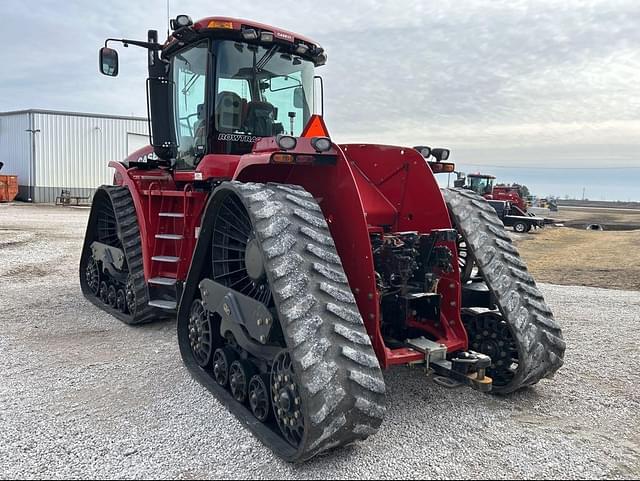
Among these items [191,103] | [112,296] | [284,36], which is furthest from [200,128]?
[112,296]

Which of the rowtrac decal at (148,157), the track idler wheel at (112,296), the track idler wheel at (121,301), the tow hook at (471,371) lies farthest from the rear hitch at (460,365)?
the track idler wheel at (112,296)

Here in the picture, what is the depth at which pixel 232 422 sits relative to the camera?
3.60 meters

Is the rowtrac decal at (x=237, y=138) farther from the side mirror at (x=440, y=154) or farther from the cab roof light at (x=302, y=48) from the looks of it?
the side mirror at (x=440, y=154)

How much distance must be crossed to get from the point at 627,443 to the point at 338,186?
2.53 m

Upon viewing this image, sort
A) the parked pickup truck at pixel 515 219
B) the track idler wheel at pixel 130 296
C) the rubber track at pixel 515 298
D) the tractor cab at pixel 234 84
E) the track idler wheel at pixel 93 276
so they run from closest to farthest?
the rubber track at pixel 515 298 → the tractor cab at pixel 234 84 → the track idler wheel at pixel 130 296 → the track idler wheel at pixel 93 276 → the parked pickup truck at pixel 515 219

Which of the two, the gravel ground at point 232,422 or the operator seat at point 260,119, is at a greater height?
the operator seat at point 260,119

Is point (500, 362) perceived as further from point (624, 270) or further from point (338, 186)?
point (624, 270)

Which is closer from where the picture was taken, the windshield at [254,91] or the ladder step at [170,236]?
the windshield at [254,91]

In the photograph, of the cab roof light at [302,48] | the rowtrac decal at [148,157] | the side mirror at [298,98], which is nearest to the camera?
the cab roof light at [302,48]

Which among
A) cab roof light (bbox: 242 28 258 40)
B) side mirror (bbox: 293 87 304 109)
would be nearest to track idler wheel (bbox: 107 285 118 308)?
side mirror (bbox: 293 87 304 109)

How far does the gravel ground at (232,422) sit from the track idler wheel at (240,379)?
0.15m

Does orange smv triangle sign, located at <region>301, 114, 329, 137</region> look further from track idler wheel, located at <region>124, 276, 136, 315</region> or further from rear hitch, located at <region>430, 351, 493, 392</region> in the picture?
track idler wheel, located at <region>124, 276, 136, 315</region>

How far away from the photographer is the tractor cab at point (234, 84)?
506 centimetres

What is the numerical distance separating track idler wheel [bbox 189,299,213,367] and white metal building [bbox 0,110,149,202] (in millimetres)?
28954
